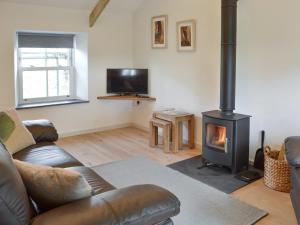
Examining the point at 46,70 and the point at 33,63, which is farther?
the point at 46,70

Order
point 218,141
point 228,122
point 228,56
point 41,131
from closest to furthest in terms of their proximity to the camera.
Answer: point 41,131 < point 228,122 < point 228,56 < point 218,141

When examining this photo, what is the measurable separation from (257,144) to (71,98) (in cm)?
327

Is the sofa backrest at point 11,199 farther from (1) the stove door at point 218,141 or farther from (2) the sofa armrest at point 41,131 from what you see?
(1) the stove door at point 218,141

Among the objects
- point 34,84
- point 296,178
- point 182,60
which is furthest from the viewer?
point 34,84

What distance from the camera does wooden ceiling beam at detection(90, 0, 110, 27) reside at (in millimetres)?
4728

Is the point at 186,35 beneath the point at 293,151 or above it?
above

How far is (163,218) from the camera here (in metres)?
1.59

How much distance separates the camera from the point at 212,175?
3.53m

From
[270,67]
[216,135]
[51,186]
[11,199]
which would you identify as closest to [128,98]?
[216,135]

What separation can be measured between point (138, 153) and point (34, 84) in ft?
7.16

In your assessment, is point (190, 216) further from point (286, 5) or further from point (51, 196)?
point (286, 5)

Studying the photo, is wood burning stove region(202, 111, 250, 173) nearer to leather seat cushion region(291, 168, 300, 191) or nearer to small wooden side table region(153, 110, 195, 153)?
small wooden side table region(153, 110, 195, 153)

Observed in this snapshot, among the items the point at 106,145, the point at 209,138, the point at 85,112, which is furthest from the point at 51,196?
the point at 85,112

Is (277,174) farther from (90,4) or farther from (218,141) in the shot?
(90,4)
